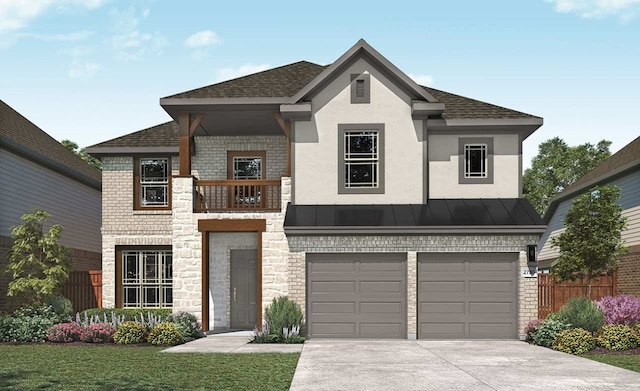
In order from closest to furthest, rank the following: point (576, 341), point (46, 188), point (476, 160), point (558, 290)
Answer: point (576, 341)
point (476, 160)
point (558, 290)
point (46, 188)

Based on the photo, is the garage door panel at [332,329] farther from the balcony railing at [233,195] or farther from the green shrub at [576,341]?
the green shrub at [576,341]

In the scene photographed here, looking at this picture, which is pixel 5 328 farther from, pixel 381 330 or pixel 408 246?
pixel 408 246

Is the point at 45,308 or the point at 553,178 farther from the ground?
the point at 553,178

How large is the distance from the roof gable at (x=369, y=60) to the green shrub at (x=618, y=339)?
7955 mm

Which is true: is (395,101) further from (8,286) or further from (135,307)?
(8,286)

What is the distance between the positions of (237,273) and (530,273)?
9344mm

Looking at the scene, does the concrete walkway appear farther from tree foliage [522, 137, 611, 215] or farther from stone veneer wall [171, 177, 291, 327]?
tree foliage [522, 137, 611, 215]

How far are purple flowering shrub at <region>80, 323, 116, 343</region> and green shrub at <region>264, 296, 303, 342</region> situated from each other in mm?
4241

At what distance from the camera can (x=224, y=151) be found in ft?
74.1

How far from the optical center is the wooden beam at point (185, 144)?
19766 millimetres

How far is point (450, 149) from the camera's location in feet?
67.1

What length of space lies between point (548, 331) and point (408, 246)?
14.4 ft

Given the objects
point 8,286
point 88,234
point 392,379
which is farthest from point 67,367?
point 88,234

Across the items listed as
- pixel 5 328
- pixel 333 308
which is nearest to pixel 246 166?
pixel 333 308
